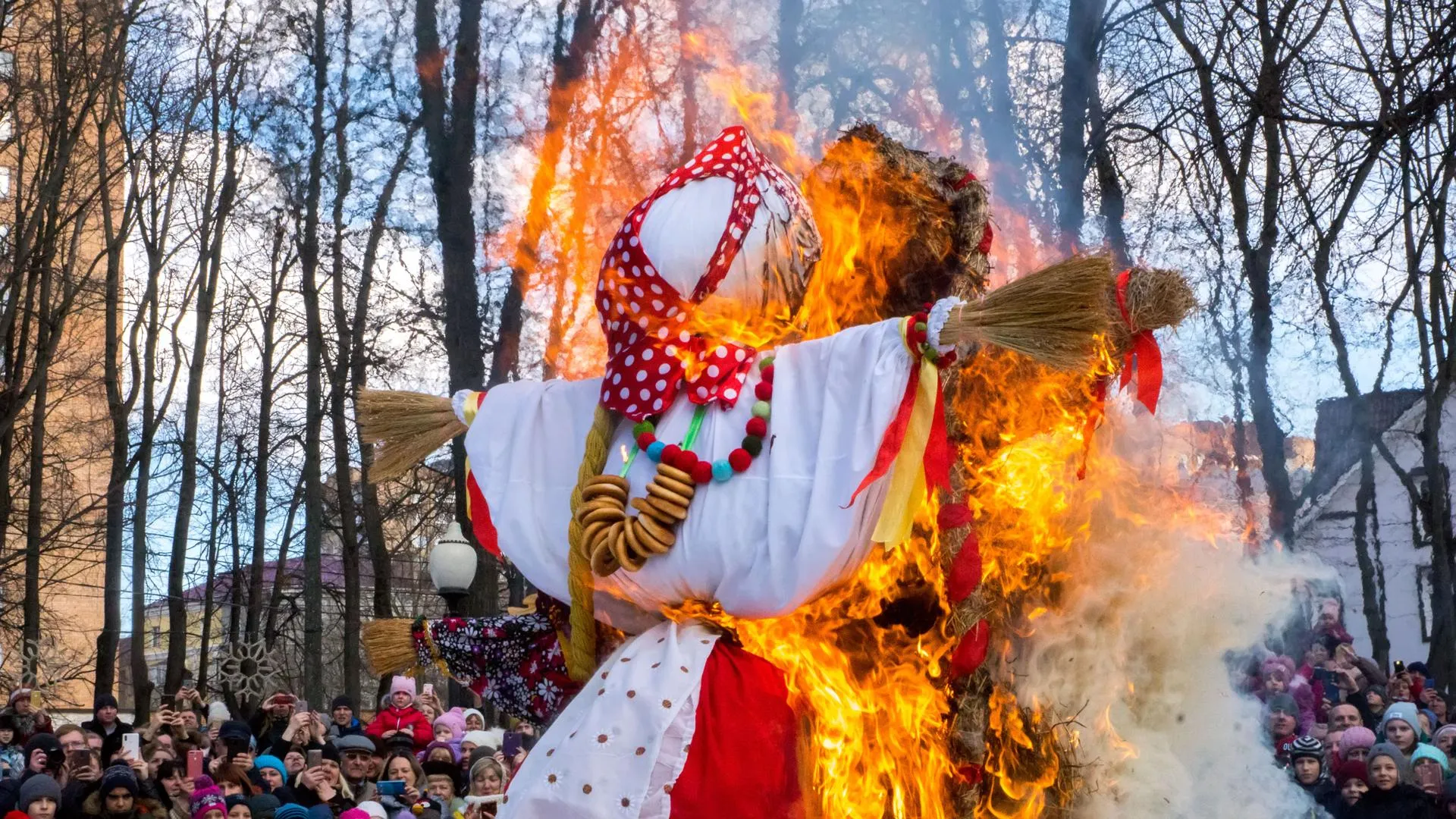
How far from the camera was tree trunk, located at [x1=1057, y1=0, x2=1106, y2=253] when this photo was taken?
8.82 metres

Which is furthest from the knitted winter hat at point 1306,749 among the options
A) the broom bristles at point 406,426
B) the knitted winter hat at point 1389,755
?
the broom bristles at point 406,426

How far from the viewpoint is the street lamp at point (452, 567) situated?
362 inches

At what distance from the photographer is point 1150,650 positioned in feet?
11.2

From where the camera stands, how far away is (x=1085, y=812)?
3307 millimetres

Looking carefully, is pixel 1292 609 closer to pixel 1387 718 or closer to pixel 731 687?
pixel 731 687

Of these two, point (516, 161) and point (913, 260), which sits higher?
point (516, 161)

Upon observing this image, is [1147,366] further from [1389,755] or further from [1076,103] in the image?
[1076,103]

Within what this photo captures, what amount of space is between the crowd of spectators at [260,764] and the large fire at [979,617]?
3.93 meters

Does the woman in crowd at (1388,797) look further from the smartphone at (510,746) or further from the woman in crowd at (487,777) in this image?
the smartphone at (510,746)

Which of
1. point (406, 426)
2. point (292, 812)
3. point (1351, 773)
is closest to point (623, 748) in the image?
Answer: point (406, 426)

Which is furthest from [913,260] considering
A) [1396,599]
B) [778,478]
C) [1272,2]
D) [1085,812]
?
[1396,599]

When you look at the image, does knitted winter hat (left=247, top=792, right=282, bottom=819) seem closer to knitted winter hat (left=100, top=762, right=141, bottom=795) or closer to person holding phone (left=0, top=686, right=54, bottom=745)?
knitted winter hat (left=100, top=762, right=141, bottom=795)

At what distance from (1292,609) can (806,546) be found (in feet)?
5.57

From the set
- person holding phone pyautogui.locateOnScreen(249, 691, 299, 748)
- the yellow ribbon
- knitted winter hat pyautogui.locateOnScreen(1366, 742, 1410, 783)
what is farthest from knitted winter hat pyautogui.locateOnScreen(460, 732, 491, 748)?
the yellow ribbon
